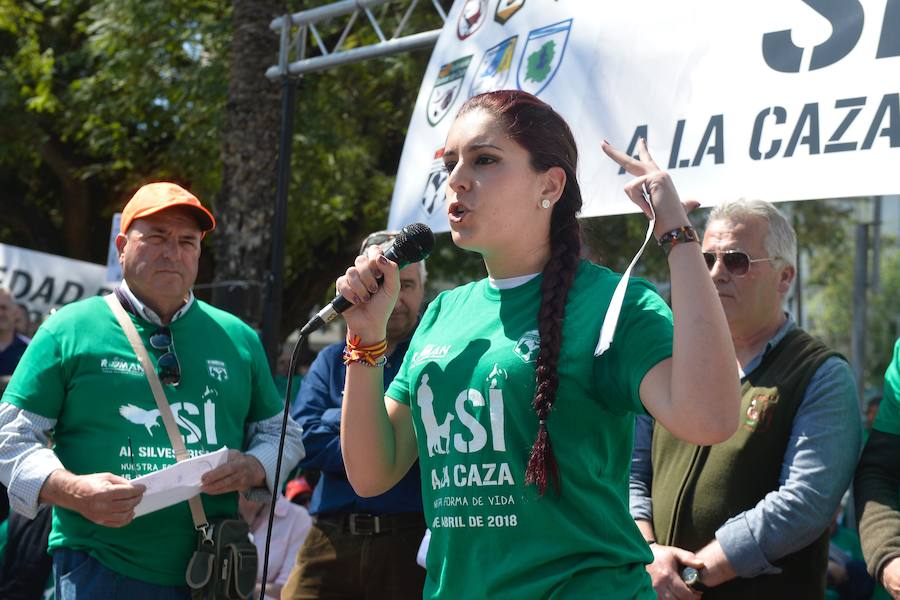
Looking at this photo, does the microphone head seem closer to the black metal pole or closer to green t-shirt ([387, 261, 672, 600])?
green t-shirt ([387, 261, 672, 600])

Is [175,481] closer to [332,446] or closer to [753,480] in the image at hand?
[332,446]

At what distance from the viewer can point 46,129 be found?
15.0 metres

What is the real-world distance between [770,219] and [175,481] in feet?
7.18

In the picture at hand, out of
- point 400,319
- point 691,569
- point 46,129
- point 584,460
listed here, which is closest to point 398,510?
point 400,319

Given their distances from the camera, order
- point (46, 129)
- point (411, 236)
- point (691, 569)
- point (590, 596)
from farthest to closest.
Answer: point (46, 129) → point (691, 569) → point (411, 236) → point (590, 596)

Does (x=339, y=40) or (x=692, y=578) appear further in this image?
(x=339, y=40)

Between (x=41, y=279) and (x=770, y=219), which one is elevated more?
(x=41, y=279)

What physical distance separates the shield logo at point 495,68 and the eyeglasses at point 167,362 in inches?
79.7

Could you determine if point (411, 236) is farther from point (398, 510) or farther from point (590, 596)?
point (398, 510)

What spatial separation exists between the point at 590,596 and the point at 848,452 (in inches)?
62.0

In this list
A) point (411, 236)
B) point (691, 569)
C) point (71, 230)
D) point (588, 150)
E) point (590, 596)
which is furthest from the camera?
point (71, 230)

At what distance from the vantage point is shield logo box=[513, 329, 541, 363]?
2.25 m

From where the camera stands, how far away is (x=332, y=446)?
14.2ft

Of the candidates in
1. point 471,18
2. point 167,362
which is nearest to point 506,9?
point 471,18
